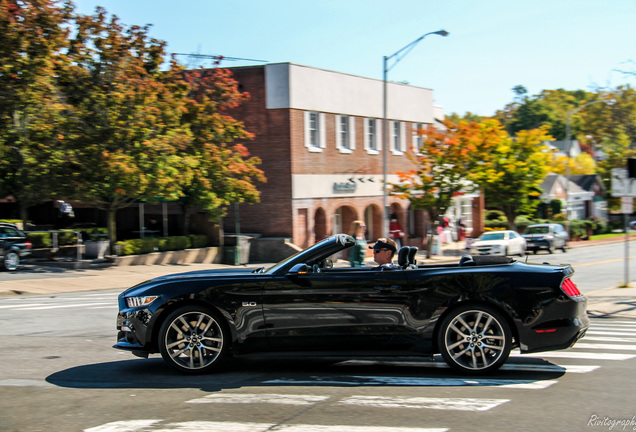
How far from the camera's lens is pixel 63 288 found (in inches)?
810

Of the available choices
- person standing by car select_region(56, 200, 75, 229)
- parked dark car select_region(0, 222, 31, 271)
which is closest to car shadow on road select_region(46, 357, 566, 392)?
parked dark car select_region(0, 222, 31, 271)

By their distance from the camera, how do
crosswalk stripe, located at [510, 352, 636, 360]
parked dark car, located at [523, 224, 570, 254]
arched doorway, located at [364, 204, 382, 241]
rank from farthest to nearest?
1. arched doorway, located at [364, 204, 382, 241]
2. parked dark car, located at [523, 224, 570, 254]
3. crosswalk stripe, located at [510, 352, 636, 360]

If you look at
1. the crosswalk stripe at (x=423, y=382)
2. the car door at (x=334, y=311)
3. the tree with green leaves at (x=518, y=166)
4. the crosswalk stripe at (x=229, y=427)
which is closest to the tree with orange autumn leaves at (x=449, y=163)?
the tree with green leaves at (x=518, y=166)

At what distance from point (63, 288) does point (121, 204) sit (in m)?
7.56

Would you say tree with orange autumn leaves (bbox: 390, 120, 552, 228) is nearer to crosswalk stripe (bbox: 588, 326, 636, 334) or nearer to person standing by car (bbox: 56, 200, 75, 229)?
person standing by car (bbox: 56, 200, 75, 229)

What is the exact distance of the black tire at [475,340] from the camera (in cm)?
700

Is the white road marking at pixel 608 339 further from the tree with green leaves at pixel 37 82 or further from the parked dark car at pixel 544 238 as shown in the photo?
the parked dark car at pixel 544 238

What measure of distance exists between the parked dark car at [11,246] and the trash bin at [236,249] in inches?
400

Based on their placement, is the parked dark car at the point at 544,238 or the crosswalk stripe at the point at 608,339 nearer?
the crosswalk stripe at the point at 608,339

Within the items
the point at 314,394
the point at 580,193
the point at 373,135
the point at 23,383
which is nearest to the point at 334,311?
the point at 314,394

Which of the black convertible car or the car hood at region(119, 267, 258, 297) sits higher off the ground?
the car hood at region(119, 267, 258, 297)

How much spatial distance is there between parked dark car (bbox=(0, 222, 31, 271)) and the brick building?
510 inches

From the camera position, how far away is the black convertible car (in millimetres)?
7027

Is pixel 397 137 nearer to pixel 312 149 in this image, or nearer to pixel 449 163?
pixel 449 163
